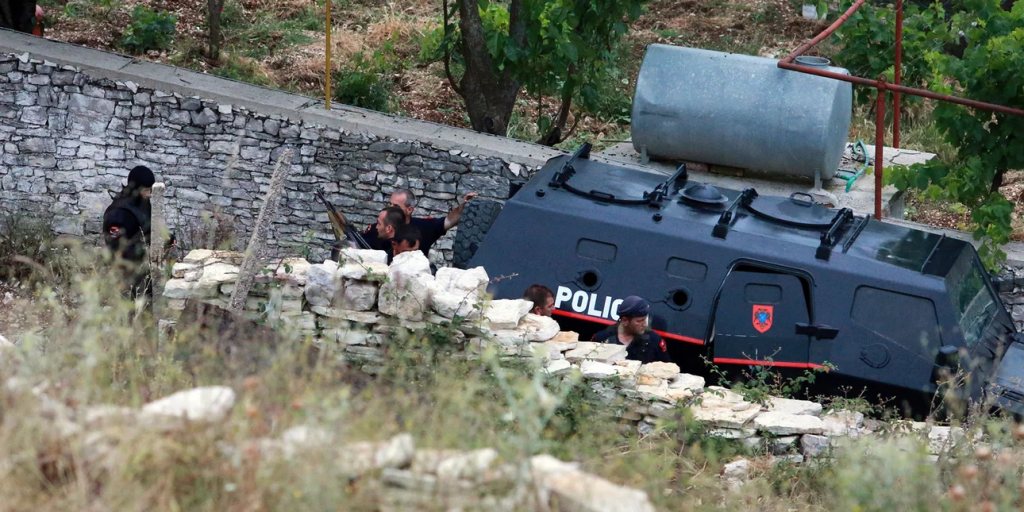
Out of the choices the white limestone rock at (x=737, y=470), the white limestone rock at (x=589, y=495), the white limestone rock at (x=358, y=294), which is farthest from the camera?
the white limestone rock at (x=358, y=294)

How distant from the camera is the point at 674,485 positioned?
5230 mm

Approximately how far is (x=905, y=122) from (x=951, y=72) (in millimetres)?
5145

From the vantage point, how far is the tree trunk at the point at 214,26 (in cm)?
1205

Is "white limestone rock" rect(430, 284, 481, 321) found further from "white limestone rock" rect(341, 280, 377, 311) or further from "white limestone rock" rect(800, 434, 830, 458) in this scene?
"white limestone rock" rect(800, 434, 830, 458)

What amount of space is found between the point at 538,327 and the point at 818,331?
1780mm

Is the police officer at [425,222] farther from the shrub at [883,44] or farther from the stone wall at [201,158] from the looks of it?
the shrub at [883,44]

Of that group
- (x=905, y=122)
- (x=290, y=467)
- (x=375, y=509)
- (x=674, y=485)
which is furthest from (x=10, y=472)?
(x=905, y=122)

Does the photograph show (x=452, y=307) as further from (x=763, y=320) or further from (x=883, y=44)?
(x=883, y=44)

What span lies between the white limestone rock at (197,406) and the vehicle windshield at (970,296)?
4.50 meters

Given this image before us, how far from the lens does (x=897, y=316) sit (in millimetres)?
6230

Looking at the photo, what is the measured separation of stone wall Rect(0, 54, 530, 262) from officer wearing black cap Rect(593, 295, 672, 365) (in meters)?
2.93

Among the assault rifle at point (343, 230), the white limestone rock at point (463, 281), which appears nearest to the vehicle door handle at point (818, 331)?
the white limestone rock at point (463, 281)

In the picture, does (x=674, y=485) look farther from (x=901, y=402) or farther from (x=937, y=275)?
(x=937, y=275)

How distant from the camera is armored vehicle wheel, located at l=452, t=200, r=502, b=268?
24.4 ft
